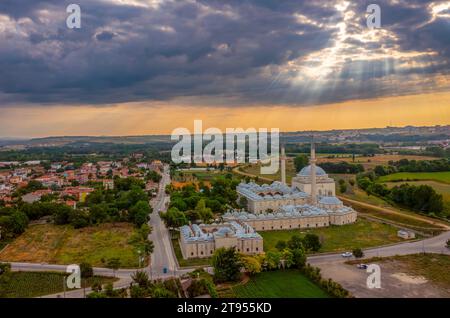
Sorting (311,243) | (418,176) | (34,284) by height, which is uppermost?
(418,176)

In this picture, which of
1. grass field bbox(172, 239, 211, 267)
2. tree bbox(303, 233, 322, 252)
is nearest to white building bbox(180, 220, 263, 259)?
grass field bbox(172, 239, 211, 267)

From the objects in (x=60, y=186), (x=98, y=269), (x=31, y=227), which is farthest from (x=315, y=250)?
(x=60, y=186)

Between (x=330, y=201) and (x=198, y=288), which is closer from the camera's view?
(x=198, y=288)

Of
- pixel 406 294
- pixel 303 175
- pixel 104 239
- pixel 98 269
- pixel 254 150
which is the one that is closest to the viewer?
pixel 406 294

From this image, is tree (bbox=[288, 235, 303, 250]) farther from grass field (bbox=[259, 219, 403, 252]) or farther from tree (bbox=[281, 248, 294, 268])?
grass field (bbox=[259, 219, 403, 252])

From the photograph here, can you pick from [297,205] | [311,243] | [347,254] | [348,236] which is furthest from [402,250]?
[297,205]

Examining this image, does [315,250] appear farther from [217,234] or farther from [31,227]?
[31,227]

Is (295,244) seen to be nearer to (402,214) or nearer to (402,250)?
(402,250)
